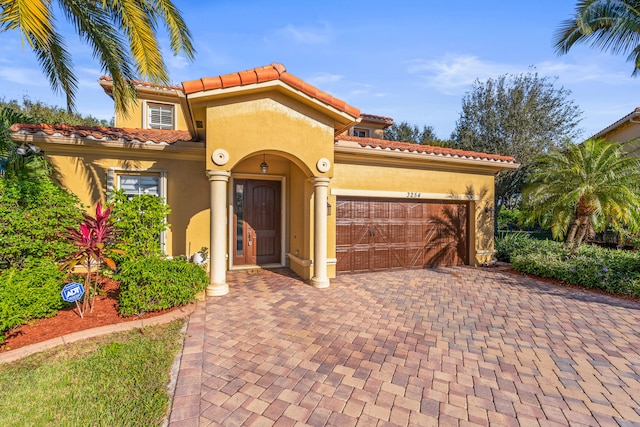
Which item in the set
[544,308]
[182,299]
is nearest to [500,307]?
[544,308]

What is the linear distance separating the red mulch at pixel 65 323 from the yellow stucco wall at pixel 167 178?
2.48m

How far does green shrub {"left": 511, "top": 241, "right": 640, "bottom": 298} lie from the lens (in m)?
7.12

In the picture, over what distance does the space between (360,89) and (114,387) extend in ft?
38.9

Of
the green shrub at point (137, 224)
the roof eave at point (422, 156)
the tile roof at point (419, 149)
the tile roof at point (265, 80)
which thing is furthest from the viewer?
the tile roof at point (419, 149)

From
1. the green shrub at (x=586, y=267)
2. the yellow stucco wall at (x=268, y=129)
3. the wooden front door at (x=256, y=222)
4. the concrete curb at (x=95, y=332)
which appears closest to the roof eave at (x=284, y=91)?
the yellow stucco wall at (x=268, y=129)

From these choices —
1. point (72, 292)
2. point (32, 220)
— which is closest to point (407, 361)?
point (72, 292)

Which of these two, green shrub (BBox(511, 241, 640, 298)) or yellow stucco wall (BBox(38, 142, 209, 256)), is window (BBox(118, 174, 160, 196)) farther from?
green shrub (BBox(511, 241, 640, 298))

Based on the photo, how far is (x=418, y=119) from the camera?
29094mm

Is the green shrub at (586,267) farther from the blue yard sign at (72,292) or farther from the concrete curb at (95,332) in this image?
the blue yard sign at (72,292)

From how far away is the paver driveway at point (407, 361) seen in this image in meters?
2.88

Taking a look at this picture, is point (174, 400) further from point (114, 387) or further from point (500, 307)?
point (500, 307)

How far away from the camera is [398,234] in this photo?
941 centimetres

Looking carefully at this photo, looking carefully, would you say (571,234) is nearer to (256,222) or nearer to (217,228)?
(256,222)

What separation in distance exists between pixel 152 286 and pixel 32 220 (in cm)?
282
